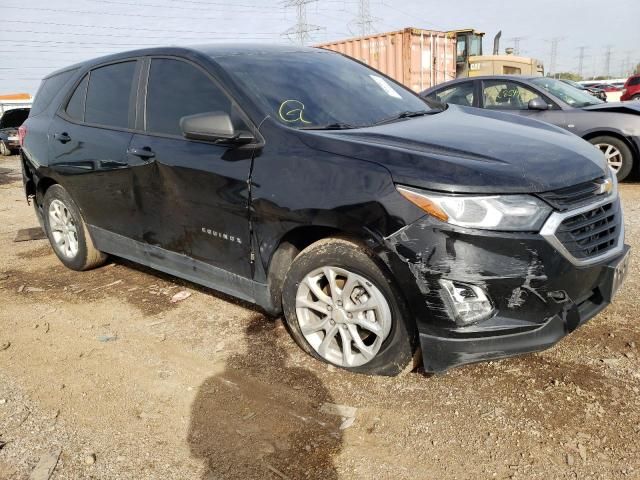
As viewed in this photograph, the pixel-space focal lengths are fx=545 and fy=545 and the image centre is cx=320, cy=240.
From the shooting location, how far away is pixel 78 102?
4297 mm

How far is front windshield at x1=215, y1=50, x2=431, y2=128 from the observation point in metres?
3.04

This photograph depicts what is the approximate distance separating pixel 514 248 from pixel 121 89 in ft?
9.68

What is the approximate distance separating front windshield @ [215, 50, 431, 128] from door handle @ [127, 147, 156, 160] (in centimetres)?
72

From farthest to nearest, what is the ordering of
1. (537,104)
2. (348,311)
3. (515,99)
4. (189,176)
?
(515,99)
(537,104)
(189,176)
(348,311)

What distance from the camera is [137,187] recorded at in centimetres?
359

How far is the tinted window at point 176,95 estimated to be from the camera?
3215 mm

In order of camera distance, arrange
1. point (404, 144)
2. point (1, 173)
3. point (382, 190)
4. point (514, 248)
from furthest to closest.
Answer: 1. point (1, 173)
2. point (404, 144)
3. point (382, 190)
4. point (514, 248)

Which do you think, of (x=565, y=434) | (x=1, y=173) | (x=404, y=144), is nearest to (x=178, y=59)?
(x=404, y=144)

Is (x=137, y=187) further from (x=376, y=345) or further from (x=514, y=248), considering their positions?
(x=514, y=248)

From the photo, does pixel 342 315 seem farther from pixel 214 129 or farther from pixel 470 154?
pixel 214 129

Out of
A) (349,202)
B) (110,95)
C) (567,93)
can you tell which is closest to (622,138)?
(567,93)

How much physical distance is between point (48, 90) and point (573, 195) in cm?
436

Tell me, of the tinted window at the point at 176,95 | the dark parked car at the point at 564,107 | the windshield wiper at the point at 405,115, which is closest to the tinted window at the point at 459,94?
the dark parked car at the point at 564,107

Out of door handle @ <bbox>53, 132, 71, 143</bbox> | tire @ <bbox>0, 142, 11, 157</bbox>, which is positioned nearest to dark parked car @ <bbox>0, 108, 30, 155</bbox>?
tire @ <bbox>0, 142, 11, 157</bbox>
